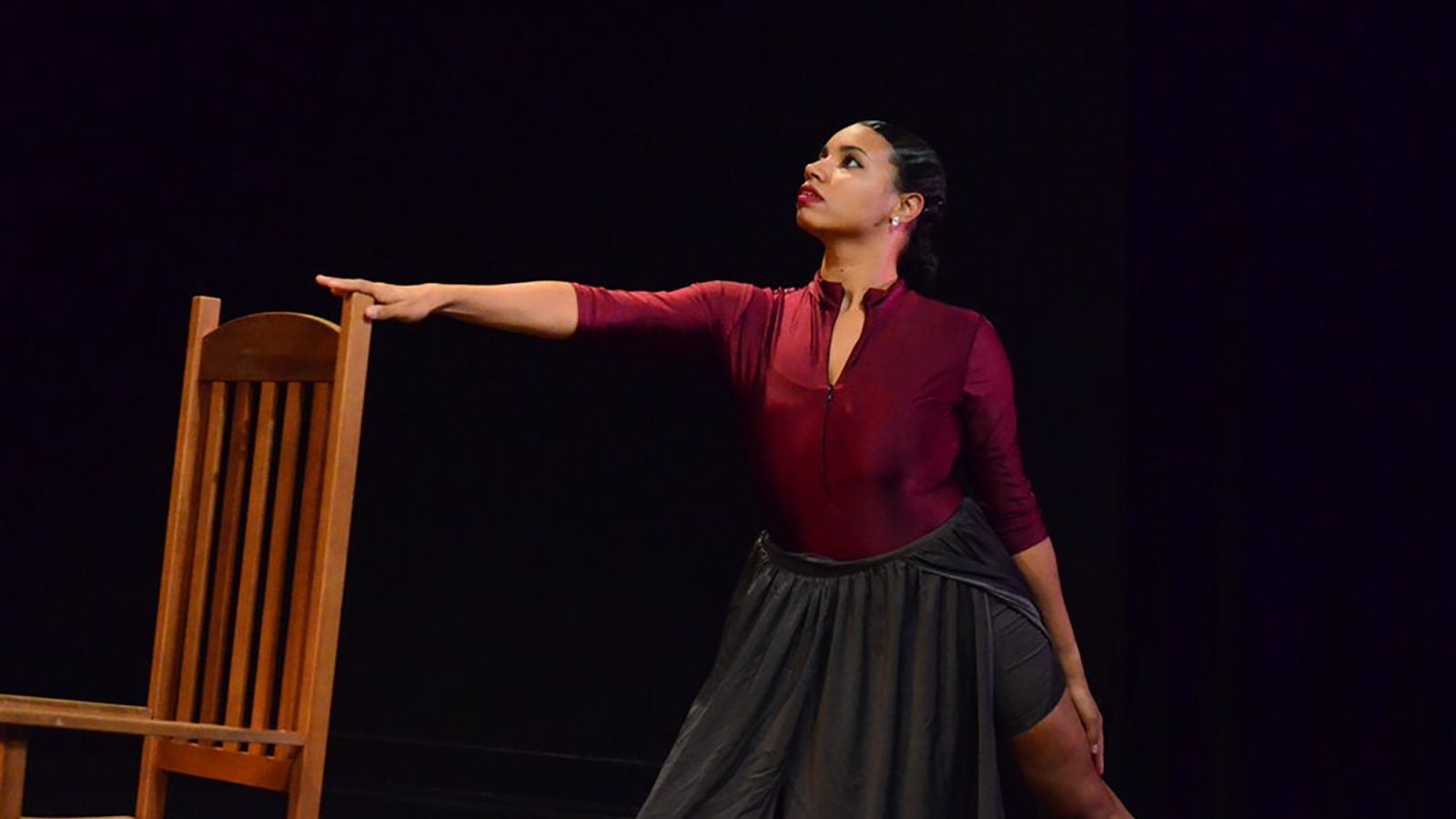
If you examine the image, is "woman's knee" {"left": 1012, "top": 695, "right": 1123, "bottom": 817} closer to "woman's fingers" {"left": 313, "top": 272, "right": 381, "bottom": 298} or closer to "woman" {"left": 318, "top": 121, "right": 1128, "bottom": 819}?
"woman" {"left": 318, "top": 121, "right": 1128, "bottom": 819}

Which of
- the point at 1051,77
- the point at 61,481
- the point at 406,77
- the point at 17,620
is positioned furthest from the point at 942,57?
the point at 17,620

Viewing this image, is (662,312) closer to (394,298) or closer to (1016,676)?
(394,298)

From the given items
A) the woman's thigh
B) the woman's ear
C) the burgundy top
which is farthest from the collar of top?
the woman's thigh

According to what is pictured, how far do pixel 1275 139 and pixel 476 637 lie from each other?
6.69 ft

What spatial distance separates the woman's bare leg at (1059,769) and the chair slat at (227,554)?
37.2 inches

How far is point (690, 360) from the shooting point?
260 centimetres

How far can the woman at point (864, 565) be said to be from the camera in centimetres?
195

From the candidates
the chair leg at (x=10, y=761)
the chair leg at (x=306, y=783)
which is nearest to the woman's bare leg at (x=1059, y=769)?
the chair leg at (x=306, y=783)

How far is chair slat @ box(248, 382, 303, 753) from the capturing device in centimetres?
177

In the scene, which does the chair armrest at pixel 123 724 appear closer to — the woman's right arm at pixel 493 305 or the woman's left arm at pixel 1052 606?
the woman's right arm at pixel 493 305

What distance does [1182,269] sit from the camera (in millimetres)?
3145

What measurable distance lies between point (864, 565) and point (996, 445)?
258 millimetres

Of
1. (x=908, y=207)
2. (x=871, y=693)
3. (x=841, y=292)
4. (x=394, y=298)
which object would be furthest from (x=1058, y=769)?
(x=394, y=298)

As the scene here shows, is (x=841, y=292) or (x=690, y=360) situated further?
(x=690, y=360)
